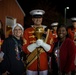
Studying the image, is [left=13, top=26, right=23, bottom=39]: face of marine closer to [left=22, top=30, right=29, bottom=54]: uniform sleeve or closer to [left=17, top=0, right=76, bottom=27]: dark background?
[left=22, top=30, right=29, bottom=54]: uniform sleeve

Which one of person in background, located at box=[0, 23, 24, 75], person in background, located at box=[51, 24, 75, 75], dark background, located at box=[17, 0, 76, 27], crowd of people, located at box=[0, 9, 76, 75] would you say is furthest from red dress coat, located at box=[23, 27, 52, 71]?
dark background, located at box=[17, 0, 76, 27]

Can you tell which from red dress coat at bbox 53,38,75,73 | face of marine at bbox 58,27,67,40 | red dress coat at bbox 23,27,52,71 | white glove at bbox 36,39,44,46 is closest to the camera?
red dress coat at bbox 53,38,75,73

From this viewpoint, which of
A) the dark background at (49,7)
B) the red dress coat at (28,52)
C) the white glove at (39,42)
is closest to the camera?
the white glove at (39,42)

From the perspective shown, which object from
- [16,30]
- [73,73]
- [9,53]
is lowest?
[73,73]

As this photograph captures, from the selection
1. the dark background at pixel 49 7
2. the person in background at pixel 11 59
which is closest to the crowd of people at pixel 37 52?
the person in background at pixel 11 59

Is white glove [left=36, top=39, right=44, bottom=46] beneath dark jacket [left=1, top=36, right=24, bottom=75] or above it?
above

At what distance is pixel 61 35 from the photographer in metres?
6.40

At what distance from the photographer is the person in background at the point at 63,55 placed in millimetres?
6098

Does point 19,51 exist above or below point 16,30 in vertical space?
below

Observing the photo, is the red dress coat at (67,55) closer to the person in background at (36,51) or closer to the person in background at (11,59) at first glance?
the person in background at (36,51)

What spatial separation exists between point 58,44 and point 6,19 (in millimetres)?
12214

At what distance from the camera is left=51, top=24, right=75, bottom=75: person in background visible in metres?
6.10

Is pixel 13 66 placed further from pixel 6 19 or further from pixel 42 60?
pixel 6 19

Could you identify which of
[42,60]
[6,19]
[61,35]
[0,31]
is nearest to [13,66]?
[42,60]
